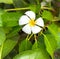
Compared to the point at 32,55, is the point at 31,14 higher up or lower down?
higher up

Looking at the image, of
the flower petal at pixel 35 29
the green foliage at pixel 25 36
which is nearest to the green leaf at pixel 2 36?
the green foliage at pixel 25 36

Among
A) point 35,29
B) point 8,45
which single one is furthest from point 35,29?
point 8,45

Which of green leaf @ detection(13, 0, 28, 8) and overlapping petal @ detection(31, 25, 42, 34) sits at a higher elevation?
green leaf @ detection(13, 0, 28, 8)

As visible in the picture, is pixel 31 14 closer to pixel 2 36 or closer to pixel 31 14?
pixel 31 14

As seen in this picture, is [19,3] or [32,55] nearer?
[32,55]

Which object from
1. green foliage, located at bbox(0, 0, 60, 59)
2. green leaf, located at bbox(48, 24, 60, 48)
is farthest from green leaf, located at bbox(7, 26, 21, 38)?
green leaf, located at bbox(48, 24, 60, 48)

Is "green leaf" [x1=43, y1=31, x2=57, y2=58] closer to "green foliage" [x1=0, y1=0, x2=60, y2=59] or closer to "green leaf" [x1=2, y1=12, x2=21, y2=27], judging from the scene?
"green foliage" [x1=0, y1=0, x2=60, y2=59]

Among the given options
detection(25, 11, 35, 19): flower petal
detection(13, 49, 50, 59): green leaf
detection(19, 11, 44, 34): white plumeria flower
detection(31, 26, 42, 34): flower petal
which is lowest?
detection(13, 49, 50, 59): green leaf
